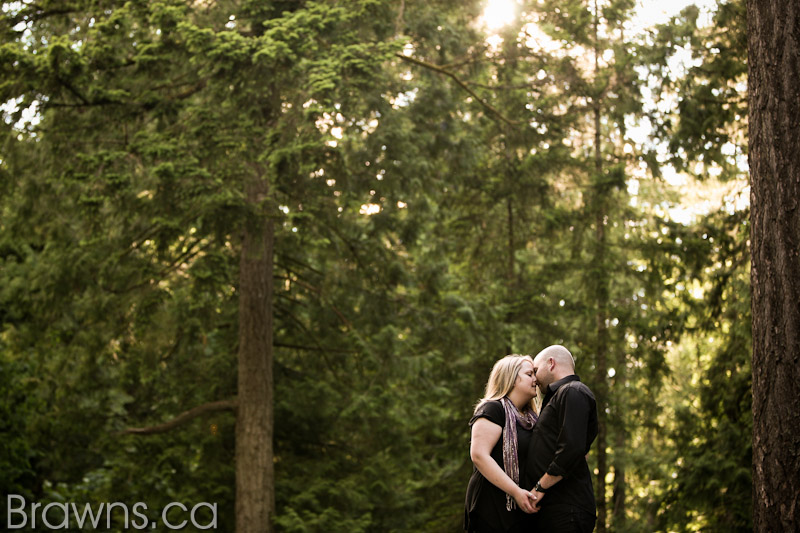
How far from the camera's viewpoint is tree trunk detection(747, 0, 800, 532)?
15.4 feet

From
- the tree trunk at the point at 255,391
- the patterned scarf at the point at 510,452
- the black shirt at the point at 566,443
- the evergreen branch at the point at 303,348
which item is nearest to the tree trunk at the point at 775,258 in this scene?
the black shirt at the point at 566,443

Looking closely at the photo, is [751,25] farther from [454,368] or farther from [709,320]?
[454,368]

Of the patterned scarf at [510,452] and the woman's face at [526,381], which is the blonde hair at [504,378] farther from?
the patterned scarf at [510,452]

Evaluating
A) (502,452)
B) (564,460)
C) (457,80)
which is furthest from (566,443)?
(457,80)

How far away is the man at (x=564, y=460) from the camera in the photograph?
13.9ft

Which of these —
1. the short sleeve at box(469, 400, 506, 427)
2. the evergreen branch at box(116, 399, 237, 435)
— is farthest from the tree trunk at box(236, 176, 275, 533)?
the short sleeve at box(469, 400, 506, 427)

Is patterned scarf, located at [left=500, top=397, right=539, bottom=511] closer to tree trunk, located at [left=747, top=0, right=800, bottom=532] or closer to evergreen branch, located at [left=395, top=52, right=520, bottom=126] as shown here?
tree trunk, located at [left=747, top=0, right=800, bottom=532]

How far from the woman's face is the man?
0.13 m

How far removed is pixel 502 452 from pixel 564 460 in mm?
405

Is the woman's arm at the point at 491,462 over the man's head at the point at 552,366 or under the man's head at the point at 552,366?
under

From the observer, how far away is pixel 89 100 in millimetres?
9844

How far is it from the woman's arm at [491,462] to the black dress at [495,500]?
1.8 inches

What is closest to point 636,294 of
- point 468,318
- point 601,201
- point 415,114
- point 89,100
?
point 601,201

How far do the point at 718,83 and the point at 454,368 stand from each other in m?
5.91
